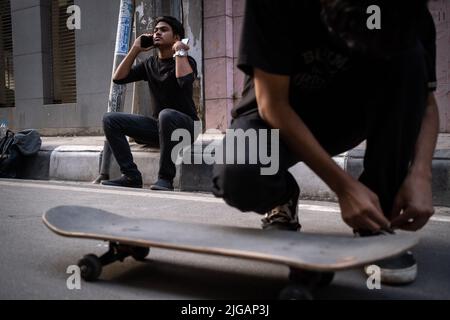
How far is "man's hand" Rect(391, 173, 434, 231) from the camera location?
4.54 ft

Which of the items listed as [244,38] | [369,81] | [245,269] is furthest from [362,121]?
[245,269]

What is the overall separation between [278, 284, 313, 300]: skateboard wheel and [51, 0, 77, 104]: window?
7434 mm

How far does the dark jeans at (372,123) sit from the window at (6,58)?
351 inches

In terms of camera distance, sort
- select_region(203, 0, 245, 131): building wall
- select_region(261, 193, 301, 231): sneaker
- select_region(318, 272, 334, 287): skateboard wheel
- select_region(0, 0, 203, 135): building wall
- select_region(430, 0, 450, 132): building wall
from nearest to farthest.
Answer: select_region(318, 272, 334, 287): skateboard wheel → select_region(261, 193, 301, 231): sneaker → select_region(430, 0, 450, 132): building wall → select_region(203, 0, 245, 131): building wall → select_region(0, 0, 203, 135): building wall

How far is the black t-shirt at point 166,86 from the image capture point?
3.99m

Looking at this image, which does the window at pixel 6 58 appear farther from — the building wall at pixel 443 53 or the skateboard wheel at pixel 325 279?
the skateboard wheel at pixel 325 279

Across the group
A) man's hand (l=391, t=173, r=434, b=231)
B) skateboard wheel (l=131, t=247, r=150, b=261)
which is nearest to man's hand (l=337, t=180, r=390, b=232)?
man's hand (l=391, t=173, r=434, b=231)

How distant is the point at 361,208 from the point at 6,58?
31.2 ft

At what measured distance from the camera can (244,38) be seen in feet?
4.51

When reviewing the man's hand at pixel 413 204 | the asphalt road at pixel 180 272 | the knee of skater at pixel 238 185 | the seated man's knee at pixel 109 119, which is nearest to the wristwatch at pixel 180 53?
the seated man's knee at pixel 109 119

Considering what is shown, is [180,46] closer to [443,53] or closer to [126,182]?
[126,182]

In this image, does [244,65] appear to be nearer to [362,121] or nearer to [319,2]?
[319,2]

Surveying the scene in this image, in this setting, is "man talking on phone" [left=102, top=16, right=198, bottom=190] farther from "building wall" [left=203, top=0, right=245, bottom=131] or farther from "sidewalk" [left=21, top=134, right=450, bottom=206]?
"building wall" [left=203, top=0, right=245, bottom=131]

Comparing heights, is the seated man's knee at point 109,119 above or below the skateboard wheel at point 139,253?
above
